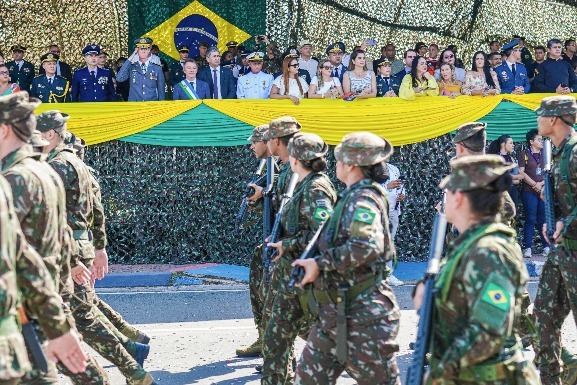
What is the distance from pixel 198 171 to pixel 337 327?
7.51 m

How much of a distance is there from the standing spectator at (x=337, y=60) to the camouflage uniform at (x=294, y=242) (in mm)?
7567

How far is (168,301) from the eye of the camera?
10.8m

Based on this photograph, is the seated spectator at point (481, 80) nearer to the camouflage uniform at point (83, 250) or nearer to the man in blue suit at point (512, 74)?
the man in blue suit at point (512, 74)

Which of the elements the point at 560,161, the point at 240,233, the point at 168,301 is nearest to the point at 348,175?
the point at 560,161

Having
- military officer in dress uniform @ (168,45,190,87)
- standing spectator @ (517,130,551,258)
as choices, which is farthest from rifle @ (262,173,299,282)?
military officer in dress uniform @ (168,45,190,87)

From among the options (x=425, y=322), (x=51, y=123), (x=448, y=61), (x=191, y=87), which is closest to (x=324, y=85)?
(x=191, y=87)

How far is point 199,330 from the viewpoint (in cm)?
925

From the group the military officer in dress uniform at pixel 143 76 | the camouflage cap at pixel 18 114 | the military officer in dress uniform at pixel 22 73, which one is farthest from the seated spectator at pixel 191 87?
the camouflage cap at pixel 18 114

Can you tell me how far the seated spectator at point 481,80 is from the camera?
1334 cm

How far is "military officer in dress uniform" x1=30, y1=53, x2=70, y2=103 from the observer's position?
13.4 meters

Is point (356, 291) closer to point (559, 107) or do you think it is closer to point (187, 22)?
point (559, 107)

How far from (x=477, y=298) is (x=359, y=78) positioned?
9.56 meters

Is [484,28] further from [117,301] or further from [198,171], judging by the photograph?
[117,301]

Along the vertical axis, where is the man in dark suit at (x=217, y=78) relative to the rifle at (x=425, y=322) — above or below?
above
